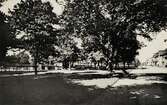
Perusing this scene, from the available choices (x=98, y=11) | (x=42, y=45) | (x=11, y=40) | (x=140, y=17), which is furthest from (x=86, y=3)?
(x=11, y=40)

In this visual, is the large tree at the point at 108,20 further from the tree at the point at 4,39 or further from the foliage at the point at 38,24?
the tree at the point at 4,39

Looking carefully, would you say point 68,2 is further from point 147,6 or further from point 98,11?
point 147,6

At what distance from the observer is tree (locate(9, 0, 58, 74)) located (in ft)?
132

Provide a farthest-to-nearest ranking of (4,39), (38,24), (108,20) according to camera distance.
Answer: (38,24)
(108,20)
(4,39)

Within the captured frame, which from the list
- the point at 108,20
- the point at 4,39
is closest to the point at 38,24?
the point at 108,20

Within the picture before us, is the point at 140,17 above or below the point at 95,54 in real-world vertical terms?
above

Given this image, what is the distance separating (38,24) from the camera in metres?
42.5

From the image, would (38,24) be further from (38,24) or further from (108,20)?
(108,20)

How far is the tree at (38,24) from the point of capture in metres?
40.2

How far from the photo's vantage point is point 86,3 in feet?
110

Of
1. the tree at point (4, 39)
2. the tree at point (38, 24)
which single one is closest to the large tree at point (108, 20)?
the tree at point (38, 24)

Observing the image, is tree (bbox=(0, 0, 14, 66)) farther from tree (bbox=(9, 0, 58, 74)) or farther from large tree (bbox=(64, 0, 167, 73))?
tree (bbox=(9, 0, 58, 74))

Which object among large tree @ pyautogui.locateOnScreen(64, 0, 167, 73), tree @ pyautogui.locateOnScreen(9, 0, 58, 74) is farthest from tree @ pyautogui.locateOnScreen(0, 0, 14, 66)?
tree @ pyautogui.locateOnScreen(9, 0, 58, 74)

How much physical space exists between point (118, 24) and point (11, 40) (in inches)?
720
